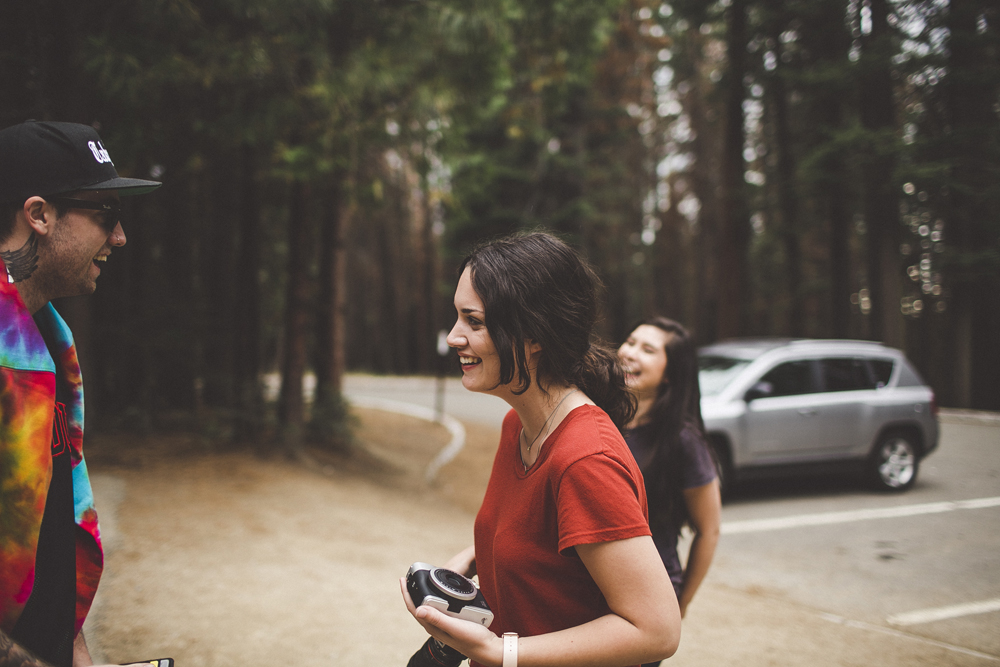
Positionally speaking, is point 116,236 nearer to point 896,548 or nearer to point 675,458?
point 675,458

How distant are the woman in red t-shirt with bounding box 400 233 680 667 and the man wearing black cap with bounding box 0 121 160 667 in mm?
877

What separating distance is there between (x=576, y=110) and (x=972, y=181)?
52.0 feet

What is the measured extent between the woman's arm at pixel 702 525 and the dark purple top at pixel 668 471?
3cm

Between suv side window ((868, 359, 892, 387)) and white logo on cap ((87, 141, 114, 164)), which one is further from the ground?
white logo on cap ((87, 141, 114, 164))

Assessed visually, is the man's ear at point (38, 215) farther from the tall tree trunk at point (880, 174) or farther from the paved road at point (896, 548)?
the tall tree trunk at point (880, 174)

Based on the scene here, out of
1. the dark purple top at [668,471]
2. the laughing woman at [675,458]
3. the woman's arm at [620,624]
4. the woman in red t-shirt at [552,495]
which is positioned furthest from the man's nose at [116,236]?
the dark purple top at [668,471]

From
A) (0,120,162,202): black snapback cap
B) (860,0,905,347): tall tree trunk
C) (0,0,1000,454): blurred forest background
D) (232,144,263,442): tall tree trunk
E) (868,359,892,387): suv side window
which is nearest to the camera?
(0,120,162,202): black snapback cap

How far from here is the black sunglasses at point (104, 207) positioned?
1.59m

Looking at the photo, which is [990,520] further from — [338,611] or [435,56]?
[435,56]

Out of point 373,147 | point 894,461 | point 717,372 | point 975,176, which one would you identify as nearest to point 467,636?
point 975,176

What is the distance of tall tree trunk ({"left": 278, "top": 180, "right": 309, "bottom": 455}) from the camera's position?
9258mm

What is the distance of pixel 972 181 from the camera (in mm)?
4648

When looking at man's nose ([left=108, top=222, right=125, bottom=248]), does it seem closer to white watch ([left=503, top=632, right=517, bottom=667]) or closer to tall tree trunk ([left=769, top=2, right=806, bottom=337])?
white watch ([left=503, top=632, right=517, bottom=667])

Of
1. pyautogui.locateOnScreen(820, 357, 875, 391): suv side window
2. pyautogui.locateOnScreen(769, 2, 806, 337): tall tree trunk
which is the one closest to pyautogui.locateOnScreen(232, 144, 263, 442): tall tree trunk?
pyautogui.locateOnScreen(820, 357, 875, 391): suv side window
